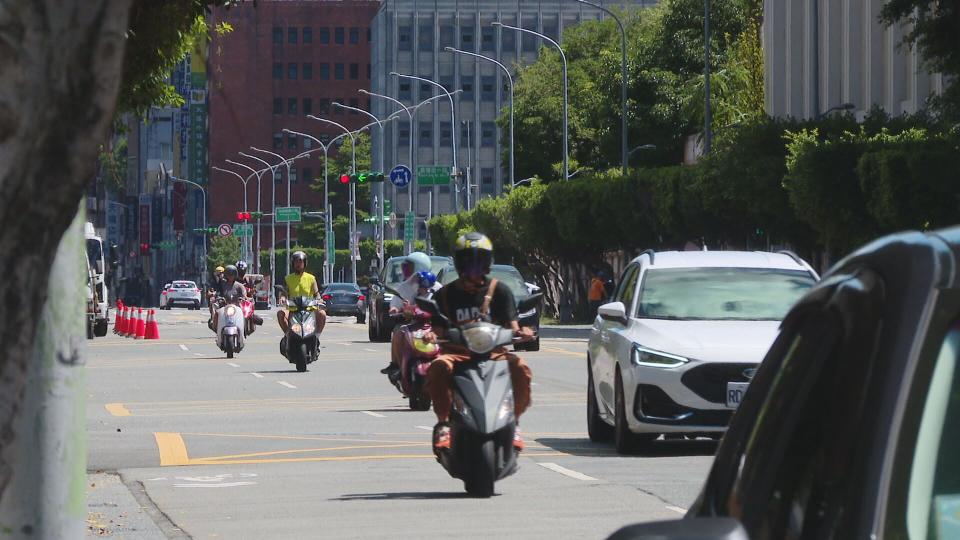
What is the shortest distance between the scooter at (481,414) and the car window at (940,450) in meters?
10.2

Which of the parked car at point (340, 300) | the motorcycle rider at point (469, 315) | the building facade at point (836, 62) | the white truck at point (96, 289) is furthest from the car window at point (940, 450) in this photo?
the parked car at point (340, 300)

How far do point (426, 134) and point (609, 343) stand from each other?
136m

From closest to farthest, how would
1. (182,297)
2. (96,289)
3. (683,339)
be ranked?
(683,339) → (96,289) → (182,297)

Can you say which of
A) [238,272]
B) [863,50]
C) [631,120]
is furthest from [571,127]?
[238,272]

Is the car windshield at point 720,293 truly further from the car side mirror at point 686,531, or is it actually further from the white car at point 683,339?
the car side mirror at point 686,531

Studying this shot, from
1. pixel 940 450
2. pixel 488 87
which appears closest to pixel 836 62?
pixel 940 450

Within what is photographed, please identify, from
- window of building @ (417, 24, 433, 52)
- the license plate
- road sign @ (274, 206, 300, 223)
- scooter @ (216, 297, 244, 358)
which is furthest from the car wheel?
window of building @ (417, 24, 433, 52)

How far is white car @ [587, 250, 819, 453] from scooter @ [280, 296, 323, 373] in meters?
13.4

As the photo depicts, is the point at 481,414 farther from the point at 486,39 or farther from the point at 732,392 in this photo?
the point at 486,39

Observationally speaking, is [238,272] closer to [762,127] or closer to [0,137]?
[762,127]

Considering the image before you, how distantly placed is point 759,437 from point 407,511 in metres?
9.10

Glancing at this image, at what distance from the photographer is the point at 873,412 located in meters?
3.21

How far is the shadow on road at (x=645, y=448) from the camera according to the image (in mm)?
16969

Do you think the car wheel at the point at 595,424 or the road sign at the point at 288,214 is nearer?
the car wheel at the point at 595,424
